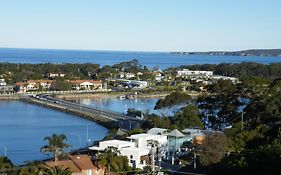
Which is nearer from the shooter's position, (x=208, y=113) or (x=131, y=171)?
(x=131, y=171)

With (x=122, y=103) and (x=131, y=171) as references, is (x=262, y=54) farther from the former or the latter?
(x=131, y=171)

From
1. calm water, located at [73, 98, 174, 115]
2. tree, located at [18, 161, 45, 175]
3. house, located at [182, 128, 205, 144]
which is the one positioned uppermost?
tree, located at [18, 161, 45, 175]

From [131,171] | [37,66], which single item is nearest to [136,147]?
[131,171]

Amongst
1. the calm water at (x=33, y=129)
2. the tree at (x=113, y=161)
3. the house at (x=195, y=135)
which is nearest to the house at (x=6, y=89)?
the calm water at (x=33, y=129)

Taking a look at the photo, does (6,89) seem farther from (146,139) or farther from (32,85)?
(146,139)

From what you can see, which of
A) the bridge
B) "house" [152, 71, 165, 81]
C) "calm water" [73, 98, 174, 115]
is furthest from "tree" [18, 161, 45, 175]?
"house" [152, 71, 165, 81]

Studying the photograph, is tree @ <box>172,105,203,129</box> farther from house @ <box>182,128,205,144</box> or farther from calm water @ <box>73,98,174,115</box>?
calm water @ <box>73,98,174,115</box>

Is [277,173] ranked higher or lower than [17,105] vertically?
higher
